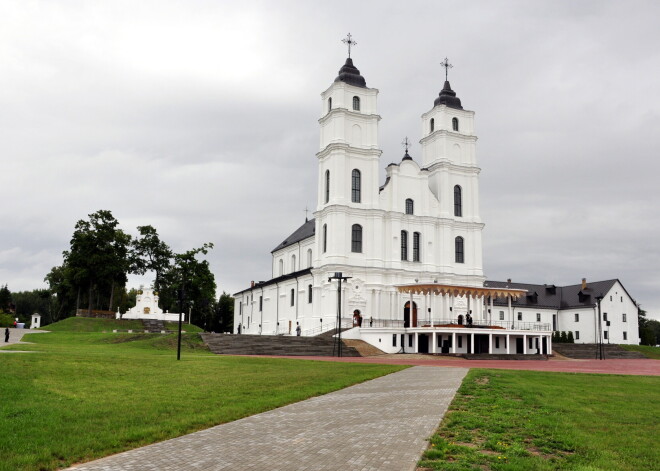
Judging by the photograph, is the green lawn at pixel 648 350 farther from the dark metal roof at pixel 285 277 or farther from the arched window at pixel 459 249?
the dark metal roof at pixel 285 277

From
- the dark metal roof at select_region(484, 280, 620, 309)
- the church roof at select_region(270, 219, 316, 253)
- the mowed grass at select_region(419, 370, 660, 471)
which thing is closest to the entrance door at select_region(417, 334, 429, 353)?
the church roof at select_region(270, 219, 316, 253)

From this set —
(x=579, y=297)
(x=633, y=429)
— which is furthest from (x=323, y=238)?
(x=633, y=429)

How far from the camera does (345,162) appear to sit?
194 feet

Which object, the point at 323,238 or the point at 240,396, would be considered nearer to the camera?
the point at 240,396

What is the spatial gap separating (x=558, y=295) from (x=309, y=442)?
255 feet

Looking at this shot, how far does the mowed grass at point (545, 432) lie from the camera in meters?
8.55

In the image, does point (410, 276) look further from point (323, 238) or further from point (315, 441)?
point (315, 441)

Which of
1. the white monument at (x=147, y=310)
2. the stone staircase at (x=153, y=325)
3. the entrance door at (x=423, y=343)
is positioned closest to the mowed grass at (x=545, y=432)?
the entrance door at (x=423, y=343)

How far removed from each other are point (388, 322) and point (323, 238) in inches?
430

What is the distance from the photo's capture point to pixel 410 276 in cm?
6041

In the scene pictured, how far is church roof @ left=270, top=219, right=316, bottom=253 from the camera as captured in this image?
7188 centimetres

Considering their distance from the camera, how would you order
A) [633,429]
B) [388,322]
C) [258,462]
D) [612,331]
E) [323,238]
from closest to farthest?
1. [258,462]
2. [633,429]
3. [388,322]
4. [323,238]
5. [612,331]

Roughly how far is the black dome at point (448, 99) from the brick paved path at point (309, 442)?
2192 inches

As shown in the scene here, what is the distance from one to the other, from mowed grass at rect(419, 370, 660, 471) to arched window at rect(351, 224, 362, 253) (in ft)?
136
